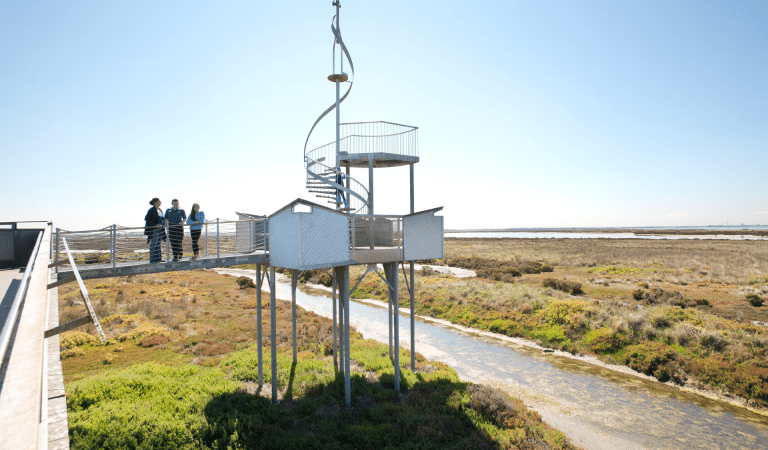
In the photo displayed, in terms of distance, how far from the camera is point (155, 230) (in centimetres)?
1073

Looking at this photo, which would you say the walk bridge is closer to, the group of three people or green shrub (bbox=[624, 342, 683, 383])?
the group of three people

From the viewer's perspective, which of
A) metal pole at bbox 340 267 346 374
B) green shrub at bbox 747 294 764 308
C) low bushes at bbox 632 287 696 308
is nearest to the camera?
metal pole at bbox 340 267 346 374

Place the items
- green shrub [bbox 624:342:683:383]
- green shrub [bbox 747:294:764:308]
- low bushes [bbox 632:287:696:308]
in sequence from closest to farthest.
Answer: green shrub [bbox 624:342:683:383] < green shrub [bbox 747:294:764:308] < low bushes [bbox 632:287:696:308]

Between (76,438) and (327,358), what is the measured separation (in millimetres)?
9512

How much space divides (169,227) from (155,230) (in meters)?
0.49

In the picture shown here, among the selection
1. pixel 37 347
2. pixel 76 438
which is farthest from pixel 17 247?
pixel 37 347

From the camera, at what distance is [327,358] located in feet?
56.1

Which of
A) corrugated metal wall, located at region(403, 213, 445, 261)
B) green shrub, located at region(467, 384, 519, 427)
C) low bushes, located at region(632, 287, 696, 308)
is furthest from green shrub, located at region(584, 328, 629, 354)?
corrugated metal wall, located at region(403, 213, 445, 261)

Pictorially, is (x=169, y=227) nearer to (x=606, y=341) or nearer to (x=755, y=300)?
(x=606, y=341)

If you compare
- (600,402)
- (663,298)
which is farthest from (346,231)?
(663,298)

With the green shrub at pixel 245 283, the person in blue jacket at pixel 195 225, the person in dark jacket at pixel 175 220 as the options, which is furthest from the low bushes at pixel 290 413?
the green shrub at pixel 245 283

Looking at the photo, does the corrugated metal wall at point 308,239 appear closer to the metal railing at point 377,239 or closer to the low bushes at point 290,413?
the metal railing at point 377,239

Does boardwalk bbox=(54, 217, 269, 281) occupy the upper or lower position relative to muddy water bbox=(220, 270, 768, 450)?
upper

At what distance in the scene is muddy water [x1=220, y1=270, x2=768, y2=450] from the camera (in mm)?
10906
